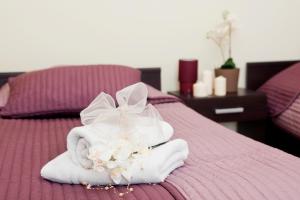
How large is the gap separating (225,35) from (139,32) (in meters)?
0.57

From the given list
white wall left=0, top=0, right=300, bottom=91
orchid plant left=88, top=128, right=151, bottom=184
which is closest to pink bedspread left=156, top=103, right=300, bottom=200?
orchid plant left=88, top=128, right=151, bottom=184

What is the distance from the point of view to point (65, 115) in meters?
2.09

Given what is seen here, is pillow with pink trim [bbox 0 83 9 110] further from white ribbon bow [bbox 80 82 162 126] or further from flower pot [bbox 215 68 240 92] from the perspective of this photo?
flower pot [bbox 215 68 240 92]

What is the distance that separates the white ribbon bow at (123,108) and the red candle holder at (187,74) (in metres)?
1.41

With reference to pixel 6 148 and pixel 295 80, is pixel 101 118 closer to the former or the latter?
pixel 6 148

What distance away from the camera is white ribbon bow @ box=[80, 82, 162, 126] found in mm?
1248

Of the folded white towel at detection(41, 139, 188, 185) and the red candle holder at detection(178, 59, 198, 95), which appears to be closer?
the folded white towel at detection(41, 139, 188, 185)

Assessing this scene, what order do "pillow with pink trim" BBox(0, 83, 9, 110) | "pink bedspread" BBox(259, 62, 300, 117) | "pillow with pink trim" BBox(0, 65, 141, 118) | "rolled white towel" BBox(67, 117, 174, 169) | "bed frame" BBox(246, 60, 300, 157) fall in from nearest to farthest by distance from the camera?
1. "rolled white towel" BBox(67, 117, 174, 169)
2. "pillow with pink trim" BBox(0, 65, 141, 118)
3. "pillow with pink trim" BBox(0, 83, 9, 110)
4. "pink bedspread" BBox(259, 62, 300, 117)
5. "bed frame" BBox(246, 60, 300, 157)

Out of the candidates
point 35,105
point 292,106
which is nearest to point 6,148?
point 35,105

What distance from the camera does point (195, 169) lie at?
124 cm

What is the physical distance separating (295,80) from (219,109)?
1.65 feet

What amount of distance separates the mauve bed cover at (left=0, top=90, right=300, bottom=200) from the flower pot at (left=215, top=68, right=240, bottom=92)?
104 centimetres

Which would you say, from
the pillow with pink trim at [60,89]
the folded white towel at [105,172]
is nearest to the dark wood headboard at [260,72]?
the pillow with pink trim at [60,89]

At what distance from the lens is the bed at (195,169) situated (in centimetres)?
107
